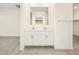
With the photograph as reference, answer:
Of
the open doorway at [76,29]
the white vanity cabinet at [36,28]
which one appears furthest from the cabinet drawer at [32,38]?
the open doorway at [76,29]

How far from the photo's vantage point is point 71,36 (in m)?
3.71

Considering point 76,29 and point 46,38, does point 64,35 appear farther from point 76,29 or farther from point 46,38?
point 46,38

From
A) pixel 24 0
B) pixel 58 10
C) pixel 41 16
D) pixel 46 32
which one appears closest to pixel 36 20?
pixel 41 16

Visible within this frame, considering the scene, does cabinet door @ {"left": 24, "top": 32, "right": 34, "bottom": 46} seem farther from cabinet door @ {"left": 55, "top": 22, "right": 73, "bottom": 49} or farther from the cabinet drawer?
cabinet door @ {"left": 55, "top": 22, "right": 73, "bottom": 49}

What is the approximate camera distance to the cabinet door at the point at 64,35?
367cm

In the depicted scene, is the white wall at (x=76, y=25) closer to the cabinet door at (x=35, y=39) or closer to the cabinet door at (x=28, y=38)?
the cabinet door at (x=35, y=39)

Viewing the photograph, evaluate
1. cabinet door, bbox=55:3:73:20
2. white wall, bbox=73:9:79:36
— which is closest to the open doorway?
white wall, bbox=73:9:79:36

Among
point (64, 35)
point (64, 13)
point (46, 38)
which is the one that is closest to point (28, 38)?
point (46, 38)

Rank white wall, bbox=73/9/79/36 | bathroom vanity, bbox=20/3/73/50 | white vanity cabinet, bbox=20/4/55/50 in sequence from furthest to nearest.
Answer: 1. white vanity cabinet, bbox=20/4/55/50
2. bathroom vanity, bbox=20/3/73/50
3. white wall, bbox=73/9/79/36

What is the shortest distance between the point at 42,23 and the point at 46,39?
0.50m

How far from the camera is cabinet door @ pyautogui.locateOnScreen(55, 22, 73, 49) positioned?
3.67 m

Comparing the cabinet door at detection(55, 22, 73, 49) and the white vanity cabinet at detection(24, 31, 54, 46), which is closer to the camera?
the cabinet door at detection(55, 22, 73, 49)

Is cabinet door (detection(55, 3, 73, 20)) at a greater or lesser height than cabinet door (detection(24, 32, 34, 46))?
greater
